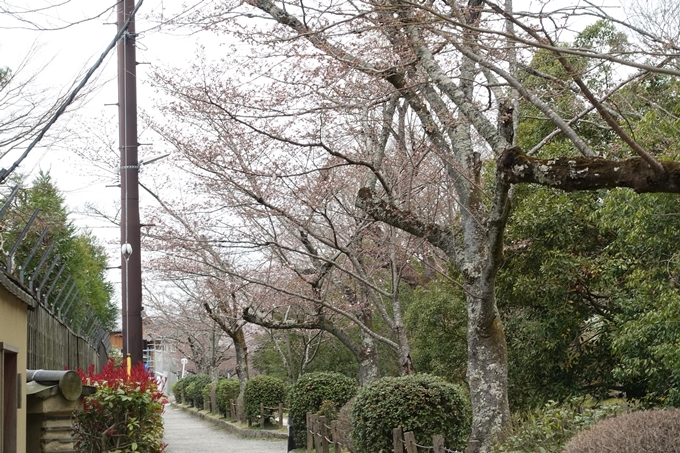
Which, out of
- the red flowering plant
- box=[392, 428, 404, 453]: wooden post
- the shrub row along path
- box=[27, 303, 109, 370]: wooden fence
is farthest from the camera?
the shrub row along path

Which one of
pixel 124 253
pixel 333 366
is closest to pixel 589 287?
pixel 124 253

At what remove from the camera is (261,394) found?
25.2 meters

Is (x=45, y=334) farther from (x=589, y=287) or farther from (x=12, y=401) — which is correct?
(x=589, y=287)

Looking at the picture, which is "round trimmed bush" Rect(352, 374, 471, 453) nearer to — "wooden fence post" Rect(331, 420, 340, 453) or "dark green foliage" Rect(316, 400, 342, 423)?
"wooden fence post" Rect(331, 420, 340, 453)

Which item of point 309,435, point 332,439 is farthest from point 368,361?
point 332,439

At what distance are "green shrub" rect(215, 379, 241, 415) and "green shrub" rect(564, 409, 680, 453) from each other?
24.8 m

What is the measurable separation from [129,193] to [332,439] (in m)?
5.57

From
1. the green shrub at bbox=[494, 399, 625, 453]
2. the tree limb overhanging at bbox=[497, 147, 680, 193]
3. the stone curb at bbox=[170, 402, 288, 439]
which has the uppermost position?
the tree limb overhanging at bbox=[497, 147, 680, 193]

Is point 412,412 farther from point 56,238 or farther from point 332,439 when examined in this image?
point 56,238

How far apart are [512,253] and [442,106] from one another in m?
6.05

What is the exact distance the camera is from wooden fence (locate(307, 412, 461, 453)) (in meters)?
10.2

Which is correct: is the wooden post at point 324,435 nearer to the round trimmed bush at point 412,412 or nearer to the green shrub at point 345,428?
the green shrub at point 345,428

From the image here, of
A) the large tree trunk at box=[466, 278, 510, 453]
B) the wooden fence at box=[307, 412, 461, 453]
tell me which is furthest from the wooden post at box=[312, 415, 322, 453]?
the large tree trunk at box=[466, 278, 510, 453]

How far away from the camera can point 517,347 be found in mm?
16266
